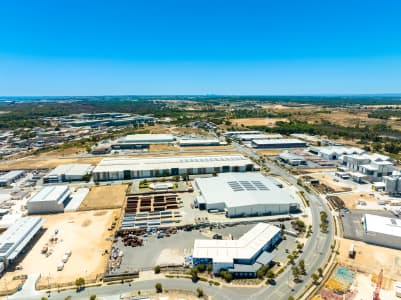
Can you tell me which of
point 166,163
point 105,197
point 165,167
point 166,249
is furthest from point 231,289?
point 166,163

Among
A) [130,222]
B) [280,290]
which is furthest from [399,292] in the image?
[130,222]

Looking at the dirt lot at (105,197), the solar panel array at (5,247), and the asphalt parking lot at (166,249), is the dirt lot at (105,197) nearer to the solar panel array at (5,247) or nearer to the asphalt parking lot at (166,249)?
the asphalt parking lot at (166,249)

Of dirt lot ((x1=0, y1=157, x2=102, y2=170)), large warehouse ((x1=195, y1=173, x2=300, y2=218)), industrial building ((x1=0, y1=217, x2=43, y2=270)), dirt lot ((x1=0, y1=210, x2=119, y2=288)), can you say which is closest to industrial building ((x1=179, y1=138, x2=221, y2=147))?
dirt lot ((x1=0, y1=157, x2=102, y2=170))

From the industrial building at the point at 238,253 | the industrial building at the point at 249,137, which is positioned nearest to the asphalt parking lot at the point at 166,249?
the industrial building at the point at 238,253

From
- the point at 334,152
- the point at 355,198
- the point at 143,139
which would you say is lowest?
the point at 355,198

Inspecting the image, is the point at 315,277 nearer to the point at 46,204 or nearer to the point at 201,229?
the point at 201,229

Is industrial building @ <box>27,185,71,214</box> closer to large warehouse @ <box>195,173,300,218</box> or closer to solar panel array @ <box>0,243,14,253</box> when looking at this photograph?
solar panel array @ <box>0,243,14,253</box>

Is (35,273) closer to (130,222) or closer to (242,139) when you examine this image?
(130,222)
